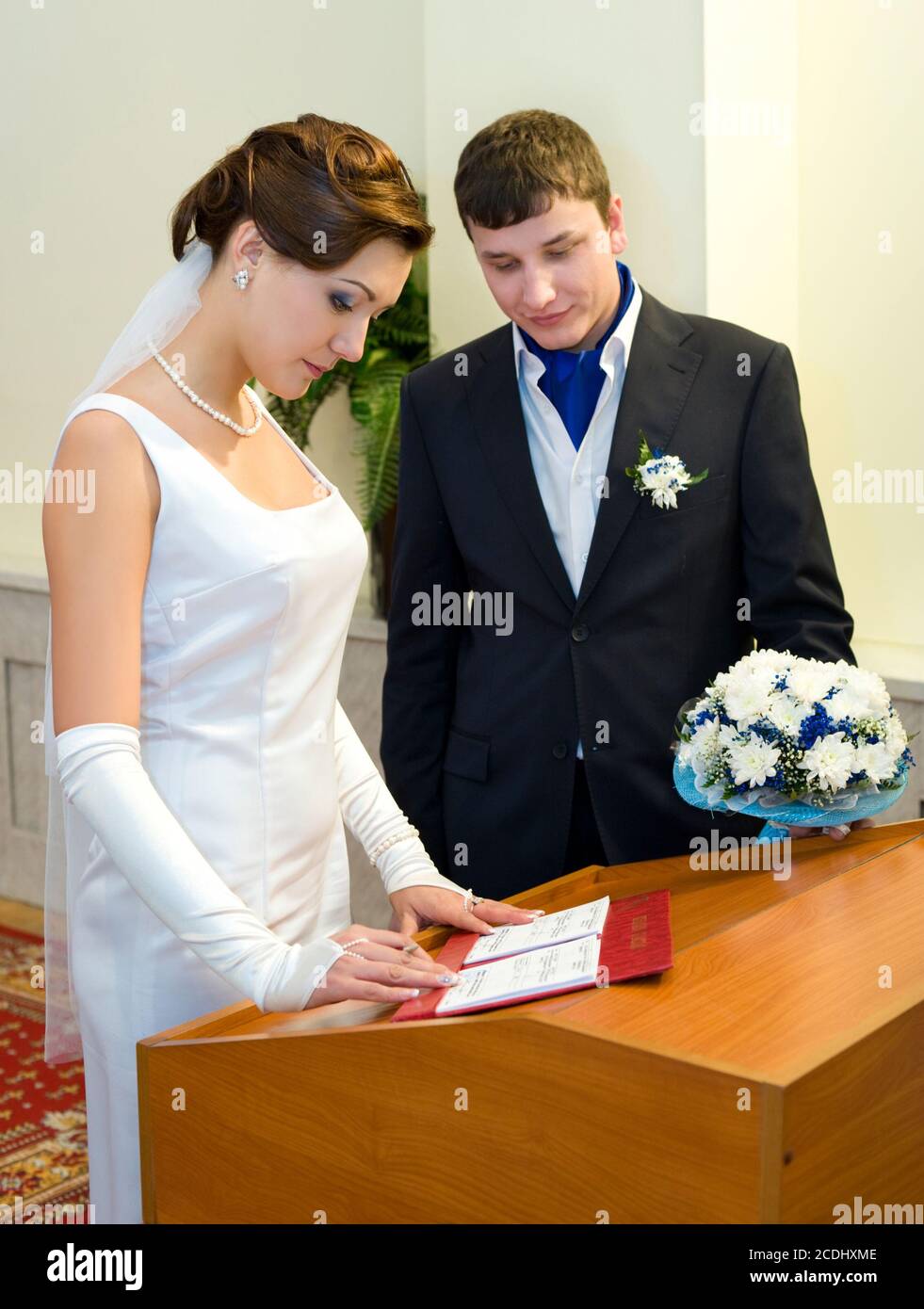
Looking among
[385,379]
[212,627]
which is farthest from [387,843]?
[385,379]

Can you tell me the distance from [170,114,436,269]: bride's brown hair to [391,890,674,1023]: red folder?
3.12ft

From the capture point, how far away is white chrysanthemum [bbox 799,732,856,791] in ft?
6.60

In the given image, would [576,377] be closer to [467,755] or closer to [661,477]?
[661,477]

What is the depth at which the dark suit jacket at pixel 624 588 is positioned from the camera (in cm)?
264

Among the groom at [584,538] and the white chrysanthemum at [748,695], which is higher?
the groom at [584,538]

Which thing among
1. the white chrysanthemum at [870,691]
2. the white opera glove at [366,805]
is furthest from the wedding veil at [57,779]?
the white chrysanthemum at [870,691]

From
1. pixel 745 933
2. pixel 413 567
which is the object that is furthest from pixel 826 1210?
pixel 413 567

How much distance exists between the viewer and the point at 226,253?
2.05 metres

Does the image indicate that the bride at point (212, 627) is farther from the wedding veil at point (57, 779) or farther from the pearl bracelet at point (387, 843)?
the pearl bracelet at point (387, 843)

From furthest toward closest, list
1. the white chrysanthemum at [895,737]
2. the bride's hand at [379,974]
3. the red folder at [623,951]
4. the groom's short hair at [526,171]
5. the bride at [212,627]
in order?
1. the groom's short hair at [526,171]
2. the white chrysanthemum at [895,737]
3. the bride at [212,627]
4. the bride's hand at [379,974]
5. the red folder at [623,951]

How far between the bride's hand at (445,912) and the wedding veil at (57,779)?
478 mm

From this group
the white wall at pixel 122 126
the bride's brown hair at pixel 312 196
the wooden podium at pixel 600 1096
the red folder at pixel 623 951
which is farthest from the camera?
the white wall at pixel 122 126

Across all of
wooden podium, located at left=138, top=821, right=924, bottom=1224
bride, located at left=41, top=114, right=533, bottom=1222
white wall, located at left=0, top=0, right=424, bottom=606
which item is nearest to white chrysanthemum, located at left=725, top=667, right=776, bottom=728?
wooden podium, located at left=138, top=821, right=924, bottom=1224

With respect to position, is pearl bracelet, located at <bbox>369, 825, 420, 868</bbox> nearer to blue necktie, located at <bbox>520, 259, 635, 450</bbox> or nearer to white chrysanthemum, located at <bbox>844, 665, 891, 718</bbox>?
white chrysanthemum, located at <bbox>844, 665, 891, 718</bbox>
